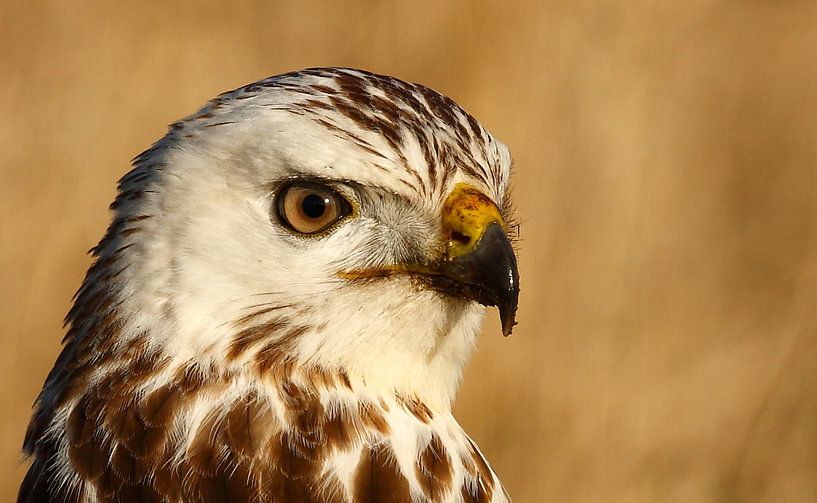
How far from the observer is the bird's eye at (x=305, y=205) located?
247cm

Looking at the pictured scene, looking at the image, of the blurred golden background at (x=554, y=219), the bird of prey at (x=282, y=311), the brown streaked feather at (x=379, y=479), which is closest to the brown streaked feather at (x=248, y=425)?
the bird of prey at (x=282, y=311)

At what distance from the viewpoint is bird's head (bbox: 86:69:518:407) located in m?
2.48

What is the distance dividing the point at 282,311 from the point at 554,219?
3.06 meters

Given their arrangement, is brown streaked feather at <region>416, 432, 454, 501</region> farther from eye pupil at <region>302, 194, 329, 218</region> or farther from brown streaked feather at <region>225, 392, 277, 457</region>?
eye pupil at <region>302, 194, 329, 218</region>

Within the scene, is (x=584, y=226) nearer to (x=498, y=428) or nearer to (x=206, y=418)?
(x=498, y=428)

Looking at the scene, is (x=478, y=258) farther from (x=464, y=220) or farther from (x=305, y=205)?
(x=305, y=205)

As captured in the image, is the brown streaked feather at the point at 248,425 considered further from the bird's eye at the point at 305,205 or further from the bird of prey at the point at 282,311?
the bird's eye at the point at 305,205

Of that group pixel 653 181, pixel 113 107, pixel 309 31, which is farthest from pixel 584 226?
pixel 113 107

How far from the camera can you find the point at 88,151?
5402 mm

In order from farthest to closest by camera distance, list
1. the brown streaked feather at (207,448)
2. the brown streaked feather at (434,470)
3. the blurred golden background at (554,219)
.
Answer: the blurred golden background at (554,219) < the brown streaked feather at (434,470) < the brown streaked feather at (207,448)

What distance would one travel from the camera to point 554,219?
542 centimetres

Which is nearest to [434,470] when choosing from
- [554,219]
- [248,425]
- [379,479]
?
[379,479]

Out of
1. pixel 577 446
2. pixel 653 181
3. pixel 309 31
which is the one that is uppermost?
pixel 309 31

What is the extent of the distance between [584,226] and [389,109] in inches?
114
